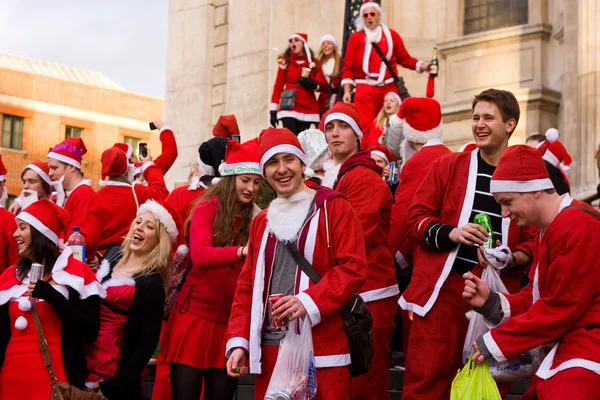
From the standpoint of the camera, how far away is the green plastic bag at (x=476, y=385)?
5312 mm

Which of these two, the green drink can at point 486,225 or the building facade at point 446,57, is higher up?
the building facade at point 446,57

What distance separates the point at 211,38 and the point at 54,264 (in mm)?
14261

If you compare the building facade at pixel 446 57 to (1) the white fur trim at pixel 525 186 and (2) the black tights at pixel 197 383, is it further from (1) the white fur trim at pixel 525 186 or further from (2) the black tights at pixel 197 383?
(1) the white fur trim at pixel 525 186

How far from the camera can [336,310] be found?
18.2 feet

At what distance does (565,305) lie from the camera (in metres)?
5.02

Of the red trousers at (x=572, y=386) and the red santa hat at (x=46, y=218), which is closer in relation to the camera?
the red trousers at (x=572, y=386)

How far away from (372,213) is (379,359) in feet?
3.18

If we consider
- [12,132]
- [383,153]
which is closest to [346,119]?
[383,153]

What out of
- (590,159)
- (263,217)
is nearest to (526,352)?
(263,217)

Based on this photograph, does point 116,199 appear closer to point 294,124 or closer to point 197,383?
point 197,383

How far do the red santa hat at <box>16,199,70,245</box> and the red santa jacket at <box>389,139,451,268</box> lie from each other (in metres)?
2.34

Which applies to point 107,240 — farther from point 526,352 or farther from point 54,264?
point 526,352

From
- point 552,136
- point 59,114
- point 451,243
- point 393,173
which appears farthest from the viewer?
point 59,114

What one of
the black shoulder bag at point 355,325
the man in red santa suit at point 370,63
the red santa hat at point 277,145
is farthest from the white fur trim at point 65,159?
the man in red santa suit at point 370,63
